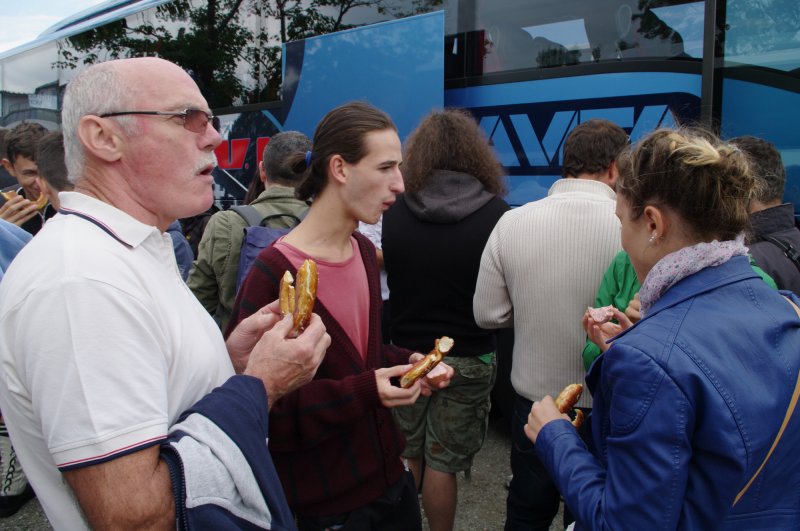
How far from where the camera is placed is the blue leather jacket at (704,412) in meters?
1.19

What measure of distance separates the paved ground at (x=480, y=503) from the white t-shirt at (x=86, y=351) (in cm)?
275

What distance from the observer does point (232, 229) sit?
3135 millimetres

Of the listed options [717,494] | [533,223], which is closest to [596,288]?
[533,223]

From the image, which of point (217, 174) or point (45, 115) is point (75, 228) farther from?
point (45, 115)

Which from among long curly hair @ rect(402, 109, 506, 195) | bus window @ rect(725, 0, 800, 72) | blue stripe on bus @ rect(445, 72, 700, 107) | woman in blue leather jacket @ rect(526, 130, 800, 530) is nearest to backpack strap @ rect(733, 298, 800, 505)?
woman in blue leather jacket @ rect(526, 130, 800, 530)

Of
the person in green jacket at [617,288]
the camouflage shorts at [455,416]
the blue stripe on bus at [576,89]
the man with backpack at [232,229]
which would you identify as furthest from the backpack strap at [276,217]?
the blue stripe on bus at [576,89]

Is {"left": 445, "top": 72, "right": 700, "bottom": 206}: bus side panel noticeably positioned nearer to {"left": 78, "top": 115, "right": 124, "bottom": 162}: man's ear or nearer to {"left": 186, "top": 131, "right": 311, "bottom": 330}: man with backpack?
{"left": 186, "top": 131, "right": 311, "bottom": 330}: man with backpack

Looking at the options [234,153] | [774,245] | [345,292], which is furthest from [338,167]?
[234,153]

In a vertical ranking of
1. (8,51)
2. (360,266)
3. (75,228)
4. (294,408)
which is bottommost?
(294,408)

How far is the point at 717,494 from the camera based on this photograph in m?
1.22

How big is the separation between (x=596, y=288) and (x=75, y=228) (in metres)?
1.97

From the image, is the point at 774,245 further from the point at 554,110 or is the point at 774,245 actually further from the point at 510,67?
the point at 510,67

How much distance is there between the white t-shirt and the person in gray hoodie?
1780 mm

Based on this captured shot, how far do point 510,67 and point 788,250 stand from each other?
252 centimetres
